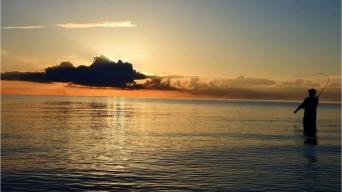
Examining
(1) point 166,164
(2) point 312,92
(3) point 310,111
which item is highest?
(2) point 312,92

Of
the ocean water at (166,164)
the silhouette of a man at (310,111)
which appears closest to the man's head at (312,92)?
Result: the silhouette of a man at (310,111)

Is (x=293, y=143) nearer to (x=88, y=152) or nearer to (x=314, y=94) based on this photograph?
(x=314, y=94)

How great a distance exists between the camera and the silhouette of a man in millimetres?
40562

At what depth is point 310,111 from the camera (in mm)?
41281

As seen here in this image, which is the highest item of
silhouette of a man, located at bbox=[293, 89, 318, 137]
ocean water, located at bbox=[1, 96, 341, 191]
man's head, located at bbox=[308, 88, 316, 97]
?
man's head, located at bbox=[308, 88, 316, 97]

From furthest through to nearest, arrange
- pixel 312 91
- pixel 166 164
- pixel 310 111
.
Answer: pixel 310 111
pixel 312 91
pixel 166 164

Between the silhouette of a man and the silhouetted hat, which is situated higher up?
the silhouetted hat

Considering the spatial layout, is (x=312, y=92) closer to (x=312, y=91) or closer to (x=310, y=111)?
(x=312, y=91)

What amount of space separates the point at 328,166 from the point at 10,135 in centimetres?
2509

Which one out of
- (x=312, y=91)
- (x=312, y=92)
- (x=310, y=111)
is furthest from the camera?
(x=310, y=111)

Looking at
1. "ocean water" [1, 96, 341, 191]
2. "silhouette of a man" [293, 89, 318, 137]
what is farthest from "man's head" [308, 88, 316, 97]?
"ocean water" [1, 96, 341, 191]

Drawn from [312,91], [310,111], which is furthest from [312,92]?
[310,111]

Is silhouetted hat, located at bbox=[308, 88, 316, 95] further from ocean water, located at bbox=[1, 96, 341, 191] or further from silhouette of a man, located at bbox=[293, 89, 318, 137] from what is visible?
ocean water, located at bbox=[1, 96, 341, 191]

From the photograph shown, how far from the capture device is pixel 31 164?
22531mm
